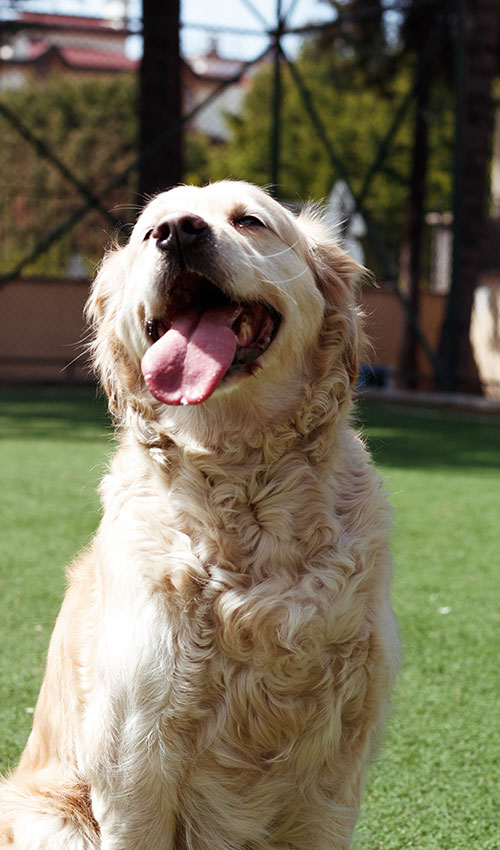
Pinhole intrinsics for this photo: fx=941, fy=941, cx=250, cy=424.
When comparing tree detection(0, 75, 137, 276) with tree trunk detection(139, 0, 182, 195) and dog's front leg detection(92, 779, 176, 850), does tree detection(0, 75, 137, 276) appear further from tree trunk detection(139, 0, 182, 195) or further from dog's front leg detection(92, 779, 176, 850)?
dog's front leg detection(92, 779, 176, 850)

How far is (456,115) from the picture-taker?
12.7 metres

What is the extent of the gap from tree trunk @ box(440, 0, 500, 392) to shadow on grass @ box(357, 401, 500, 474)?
3.99 feet

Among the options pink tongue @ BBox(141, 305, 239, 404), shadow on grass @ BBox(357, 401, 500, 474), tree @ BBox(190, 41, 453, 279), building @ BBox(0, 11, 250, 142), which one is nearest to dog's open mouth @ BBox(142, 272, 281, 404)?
pink tongue @ BBox(141, 305, 239, 404)

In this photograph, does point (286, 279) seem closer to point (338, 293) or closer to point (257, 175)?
point (338, 293)

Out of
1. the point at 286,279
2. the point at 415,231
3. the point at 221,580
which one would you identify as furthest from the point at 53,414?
the point at 221,580

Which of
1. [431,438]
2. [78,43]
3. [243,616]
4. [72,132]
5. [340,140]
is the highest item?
[78,43]

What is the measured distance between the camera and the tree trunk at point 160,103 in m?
12.6

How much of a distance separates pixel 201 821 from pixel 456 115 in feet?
39.5

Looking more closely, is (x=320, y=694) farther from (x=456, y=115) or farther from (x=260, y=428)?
(x=456, y=115)

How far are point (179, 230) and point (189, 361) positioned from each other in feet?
1.06

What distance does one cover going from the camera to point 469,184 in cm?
1322

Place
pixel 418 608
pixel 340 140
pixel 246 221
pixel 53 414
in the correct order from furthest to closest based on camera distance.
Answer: pixel 340 140
pixel 53 414
pixel 418 608
pixel 246 221

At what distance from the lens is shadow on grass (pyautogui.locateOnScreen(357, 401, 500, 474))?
8.36 metres

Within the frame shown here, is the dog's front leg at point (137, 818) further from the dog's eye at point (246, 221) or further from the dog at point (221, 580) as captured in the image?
the dog's eye at point (246, 221)
